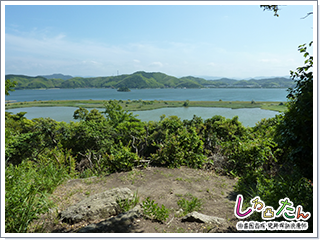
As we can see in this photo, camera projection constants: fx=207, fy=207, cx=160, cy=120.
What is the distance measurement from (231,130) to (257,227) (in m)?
5.36

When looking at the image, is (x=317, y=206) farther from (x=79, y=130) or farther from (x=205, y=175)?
(x=79, y=130)

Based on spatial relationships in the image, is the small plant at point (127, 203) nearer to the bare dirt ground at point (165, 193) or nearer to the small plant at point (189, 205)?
the bare dirt ground at point (165, 193)

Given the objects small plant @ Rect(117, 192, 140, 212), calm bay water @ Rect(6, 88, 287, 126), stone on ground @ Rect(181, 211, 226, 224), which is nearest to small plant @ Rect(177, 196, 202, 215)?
stone on ground @ Rect(181, 211, 226, 224)

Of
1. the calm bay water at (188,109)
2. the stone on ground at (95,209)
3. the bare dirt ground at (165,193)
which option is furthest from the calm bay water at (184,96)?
the stone on ground at (95,209)

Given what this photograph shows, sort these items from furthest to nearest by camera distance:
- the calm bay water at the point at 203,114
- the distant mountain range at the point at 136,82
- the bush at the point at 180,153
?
the distant mountain range at the point at 136,82
the calm bay water at the point at 203,114
the bush at the point at 180,153

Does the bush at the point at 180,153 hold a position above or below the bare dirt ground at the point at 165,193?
above

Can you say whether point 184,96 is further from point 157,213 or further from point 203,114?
point 157,213

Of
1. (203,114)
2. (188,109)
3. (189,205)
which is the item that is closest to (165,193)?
(189,205)

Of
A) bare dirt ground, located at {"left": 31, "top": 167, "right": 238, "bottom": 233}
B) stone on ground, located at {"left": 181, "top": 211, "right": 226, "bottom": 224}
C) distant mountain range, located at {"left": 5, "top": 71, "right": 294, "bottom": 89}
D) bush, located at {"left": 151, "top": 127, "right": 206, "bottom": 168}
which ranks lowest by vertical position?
bare dirt ground, located at {"left": 31, "top": 167, "right": 238, "bottom": 233}

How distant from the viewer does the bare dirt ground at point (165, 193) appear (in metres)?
2.86

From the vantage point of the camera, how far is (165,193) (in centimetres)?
399

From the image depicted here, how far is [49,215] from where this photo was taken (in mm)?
3150

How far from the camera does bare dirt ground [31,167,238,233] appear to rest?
2.86 metres

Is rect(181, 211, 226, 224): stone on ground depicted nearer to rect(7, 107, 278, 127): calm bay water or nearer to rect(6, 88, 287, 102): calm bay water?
rect(7, 107, 278, 127): calm bay water
